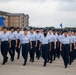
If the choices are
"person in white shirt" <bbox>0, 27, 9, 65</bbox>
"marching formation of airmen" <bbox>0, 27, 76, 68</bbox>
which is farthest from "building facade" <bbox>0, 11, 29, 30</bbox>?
"person in white shirt" <bbox>0, 27, 9, 65</bbox>

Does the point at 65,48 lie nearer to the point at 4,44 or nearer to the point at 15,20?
the point at 4,44

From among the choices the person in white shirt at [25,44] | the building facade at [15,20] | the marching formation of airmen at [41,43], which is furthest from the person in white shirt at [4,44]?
the building facade at [15,20]

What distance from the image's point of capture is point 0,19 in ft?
93.5

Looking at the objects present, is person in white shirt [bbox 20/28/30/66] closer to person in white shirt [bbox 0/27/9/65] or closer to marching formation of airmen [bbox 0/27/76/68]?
marching formation of airmen [bbox 0/27/76/68]

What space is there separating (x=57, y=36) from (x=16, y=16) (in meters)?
111

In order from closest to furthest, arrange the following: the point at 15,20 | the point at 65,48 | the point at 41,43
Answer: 1. the point at 65,48
2. the point at 41,43
3. the point at 15,20

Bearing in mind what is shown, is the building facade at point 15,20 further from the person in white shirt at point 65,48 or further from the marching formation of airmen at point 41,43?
the person in white shirt at point 65,48

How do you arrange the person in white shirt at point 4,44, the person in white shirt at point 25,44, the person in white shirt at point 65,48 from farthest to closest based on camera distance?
1. the person in white shirt at point 4,44
2. the person in white shirt at point 25,44
3. the person in white shirt at point 65,48

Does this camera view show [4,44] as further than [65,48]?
Yes

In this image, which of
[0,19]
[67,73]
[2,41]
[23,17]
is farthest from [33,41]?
[23,17]

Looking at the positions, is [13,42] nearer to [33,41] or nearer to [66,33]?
[33,41]

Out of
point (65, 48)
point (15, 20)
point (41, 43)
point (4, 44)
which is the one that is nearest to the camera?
point (65, 48)

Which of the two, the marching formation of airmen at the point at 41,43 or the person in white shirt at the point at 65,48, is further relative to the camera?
the marching formation of airmen at the point at 41,43

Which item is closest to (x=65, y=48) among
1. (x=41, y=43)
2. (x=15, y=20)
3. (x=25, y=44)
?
(x=41, y=43)
